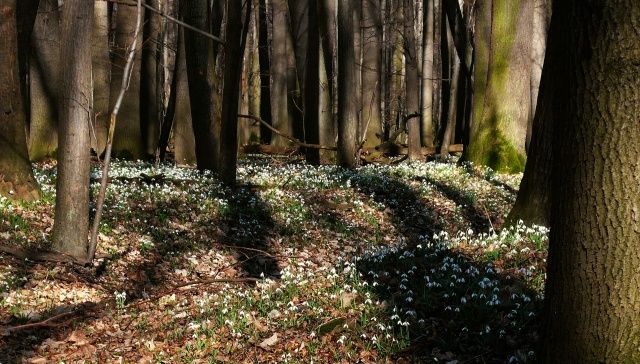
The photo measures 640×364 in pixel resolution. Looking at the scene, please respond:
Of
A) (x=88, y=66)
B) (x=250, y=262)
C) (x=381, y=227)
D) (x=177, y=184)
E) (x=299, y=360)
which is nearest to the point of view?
(x=299, y=360)

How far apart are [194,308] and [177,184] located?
7601mm

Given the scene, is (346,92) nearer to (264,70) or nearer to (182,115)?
(182,115)

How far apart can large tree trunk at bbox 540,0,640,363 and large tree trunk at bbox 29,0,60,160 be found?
19247mm

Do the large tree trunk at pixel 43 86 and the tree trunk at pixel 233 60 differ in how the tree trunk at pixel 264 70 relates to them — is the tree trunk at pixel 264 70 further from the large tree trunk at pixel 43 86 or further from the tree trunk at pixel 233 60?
the tree trunk at pixel 233 60

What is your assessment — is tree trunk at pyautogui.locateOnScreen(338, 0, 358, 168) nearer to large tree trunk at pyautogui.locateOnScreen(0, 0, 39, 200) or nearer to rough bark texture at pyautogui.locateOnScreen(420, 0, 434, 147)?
large tree trunk at pyautogui.locateOnScreen(0, 0, 39, 200)

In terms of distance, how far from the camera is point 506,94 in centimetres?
1981

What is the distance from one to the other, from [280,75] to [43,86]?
14138 mm

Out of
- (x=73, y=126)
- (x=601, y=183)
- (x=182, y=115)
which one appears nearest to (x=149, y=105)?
(x=182, y=115)

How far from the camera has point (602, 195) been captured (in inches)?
163

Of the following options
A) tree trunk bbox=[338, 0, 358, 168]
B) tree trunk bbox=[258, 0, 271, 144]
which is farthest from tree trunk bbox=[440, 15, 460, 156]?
tree trunk bbox=[258, 0, 271, 144]

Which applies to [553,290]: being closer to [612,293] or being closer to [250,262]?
[612,293]

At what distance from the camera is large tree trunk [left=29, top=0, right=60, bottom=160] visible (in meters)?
20.5

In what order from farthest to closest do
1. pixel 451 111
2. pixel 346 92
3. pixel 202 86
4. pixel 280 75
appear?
pixel 280 75 < pixel 451 111 < pixel 346 92 < pixel 202 86

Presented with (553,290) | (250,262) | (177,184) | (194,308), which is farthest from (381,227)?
(553,290)
